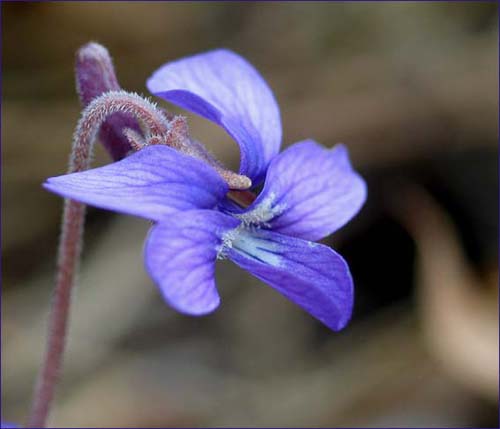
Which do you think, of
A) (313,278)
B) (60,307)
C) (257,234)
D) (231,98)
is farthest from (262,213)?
(60,307)

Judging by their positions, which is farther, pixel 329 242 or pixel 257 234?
pixel 329 242

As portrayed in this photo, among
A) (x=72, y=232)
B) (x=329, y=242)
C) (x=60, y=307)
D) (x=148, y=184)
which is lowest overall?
(x=329, y=242)

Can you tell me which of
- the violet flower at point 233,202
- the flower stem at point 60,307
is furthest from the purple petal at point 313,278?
the flower stem at point 60,307

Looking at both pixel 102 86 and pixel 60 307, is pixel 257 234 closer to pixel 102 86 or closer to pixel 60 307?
pixel 102 86

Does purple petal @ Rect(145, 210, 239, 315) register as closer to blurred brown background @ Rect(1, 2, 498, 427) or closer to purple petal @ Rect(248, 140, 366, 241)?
purple petal @ Rect(248, 140, 366, 241)

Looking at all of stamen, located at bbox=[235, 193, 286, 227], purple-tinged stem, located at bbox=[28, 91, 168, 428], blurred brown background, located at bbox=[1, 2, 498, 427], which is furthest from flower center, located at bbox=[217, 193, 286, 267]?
blurred brown background, located at bbox=[1, 2, 498, 427]

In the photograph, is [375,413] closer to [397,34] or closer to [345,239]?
[345,239]

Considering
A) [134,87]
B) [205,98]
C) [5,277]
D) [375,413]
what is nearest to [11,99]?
[134,87]
